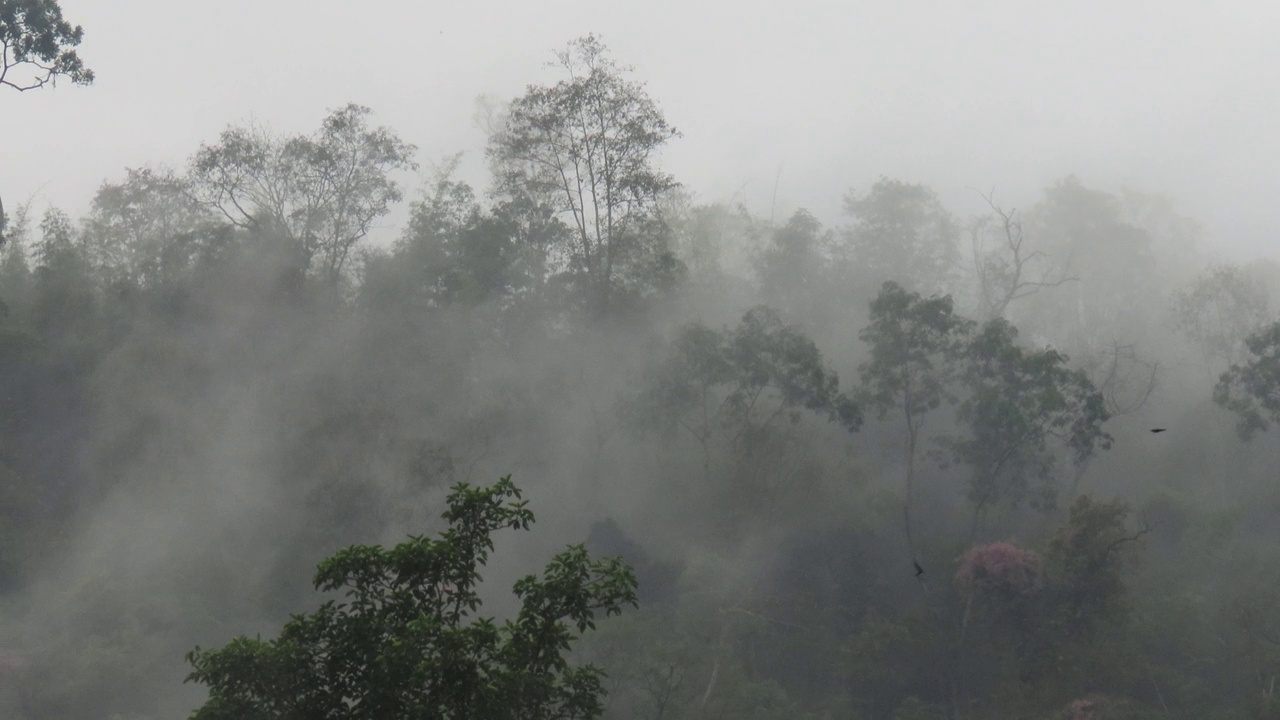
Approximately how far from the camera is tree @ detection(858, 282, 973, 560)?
833 inches

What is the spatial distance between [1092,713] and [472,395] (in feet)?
40.1

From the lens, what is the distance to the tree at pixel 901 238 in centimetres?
3042

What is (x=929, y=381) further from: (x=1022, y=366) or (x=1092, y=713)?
(x=1092, y=713)

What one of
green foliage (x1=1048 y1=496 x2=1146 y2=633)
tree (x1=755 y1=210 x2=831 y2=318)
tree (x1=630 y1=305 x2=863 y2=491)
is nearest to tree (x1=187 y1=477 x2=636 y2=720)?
green foliage (x1=1048 y1=496 x2=1146 y2=633)

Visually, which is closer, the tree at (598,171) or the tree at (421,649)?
the tree at (421,649)

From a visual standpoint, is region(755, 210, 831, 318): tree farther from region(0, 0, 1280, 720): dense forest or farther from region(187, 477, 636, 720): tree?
region(187, 477, 636, 720): tree

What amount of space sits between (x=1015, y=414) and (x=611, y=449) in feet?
25.5

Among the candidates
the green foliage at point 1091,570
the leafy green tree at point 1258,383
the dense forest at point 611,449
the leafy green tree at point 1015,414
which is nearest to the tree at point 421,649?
the dense forest at point 611,449

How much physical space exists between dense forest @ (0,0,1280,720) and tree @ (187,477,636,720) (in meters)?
9.88

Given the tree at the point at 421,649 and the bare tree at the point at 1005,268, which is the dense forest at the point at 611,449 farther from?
the tree at the point at 421,649

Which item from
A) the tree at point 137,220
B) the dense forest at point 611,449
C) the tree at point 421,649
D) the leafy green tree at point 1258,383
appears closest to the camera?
the tree at point 421,649

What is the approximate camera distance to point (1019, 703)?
695 inches

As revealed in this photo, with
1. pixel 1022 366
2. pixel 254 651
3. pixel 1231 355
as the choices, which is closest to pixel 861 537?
pixel 1022 366

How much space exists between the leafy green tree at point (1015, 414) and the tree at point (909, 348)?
499 millimetres
